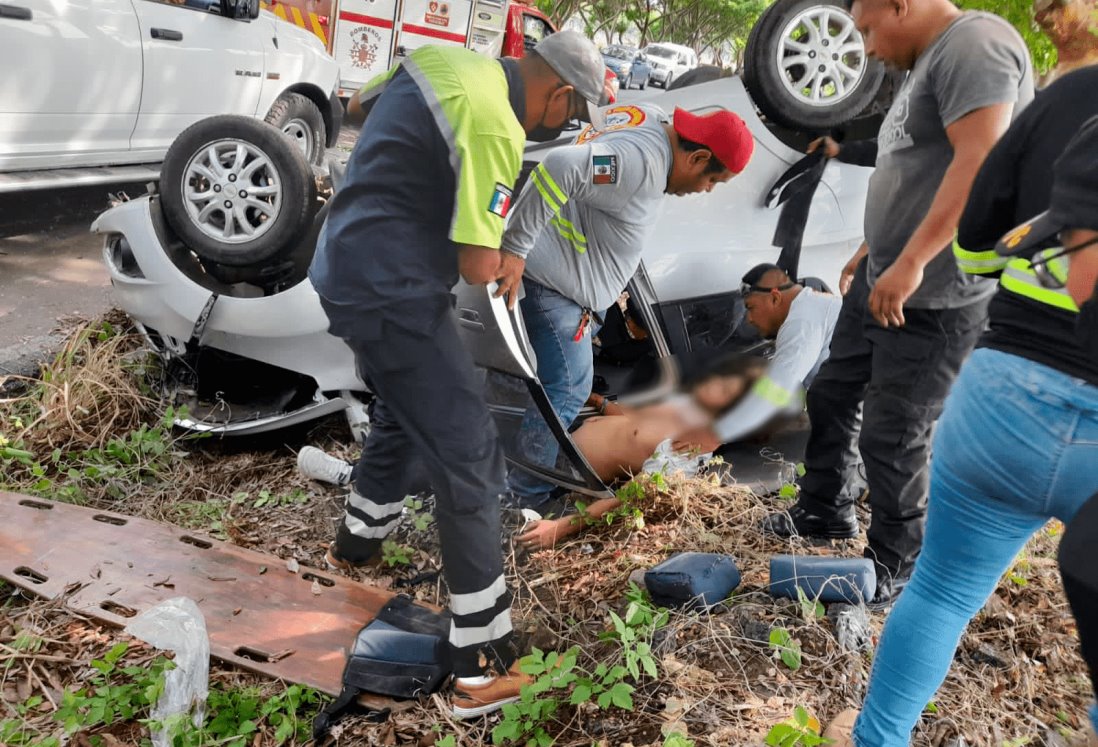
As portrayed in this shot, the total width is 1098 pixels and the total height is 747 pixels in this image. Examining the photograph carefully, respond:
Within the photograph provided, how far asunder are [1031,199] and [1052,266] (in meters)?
0.17

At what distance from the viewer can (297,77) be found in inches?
190

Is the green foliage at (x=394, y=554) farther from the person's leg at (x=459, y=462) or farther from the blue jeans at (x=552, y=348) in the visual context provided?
the person's leg at (x=459, y=462)

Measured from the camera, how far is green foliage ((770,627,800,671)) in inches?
68.9

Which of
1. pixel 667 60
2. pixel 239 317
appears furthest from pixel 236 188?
pixel 667 60

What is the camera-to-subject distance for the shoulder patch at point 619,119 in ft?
6.99

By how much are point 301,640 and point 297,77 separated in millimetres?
4006

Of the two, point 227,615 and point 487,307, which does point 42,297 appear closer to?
point 227,615

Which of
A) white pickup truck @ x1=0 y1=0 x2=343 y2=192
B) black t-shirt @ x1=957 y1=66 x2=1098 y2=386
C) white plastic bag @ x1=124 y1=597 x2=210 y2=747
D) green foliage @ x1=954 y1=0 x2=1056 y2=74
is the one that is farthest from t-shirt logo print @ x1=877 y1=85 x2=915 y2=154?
white pickup truck @ x1=0 y1=0 x2=343 y2=192

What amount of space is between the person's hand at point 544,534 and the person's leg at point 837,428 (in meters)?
0.63

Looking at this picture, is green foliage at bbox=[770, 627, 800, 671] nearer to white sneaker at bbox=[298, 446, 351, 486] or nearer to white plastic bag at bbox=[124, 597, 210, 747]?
white plastic bag at bbox=[124, 597, 210, 747]

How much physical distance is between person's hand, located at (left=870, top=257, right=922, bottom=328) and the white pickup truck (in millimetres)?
3567

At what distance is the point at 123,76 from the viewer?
154 inches

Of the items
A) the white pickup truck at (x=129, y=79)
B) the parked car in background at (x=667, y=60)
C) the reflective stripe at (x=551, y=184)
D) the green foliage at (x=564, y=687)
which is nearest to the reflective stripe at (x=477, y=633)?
the green foliage at (x=564, y=687)

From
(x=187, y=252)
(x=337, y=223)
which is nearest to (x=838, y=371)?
(x=337, y=223)
